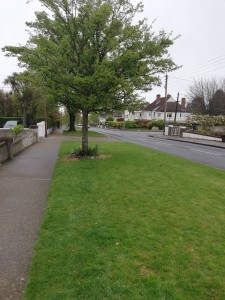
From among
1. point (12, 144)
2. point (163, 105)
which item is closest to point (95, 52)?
point (12, 144)

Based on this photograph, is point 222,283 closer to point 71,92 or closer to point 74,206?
point 74,206

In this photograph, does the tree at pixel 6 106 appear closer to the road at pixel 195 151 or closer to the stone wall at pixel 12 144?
the road at pixel 195 151

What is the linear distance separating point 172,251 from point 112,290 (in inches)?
52.8

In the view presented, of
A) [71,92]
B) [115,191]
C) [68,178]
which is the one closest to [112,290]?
[115,191]

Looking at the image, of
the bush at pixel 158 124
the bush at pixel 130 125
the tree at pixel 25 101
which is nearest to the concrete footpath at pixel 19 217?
the tree at pixel 25 101

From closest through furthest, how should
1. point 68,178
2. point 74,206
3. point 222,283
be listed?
point 222,283 < point 74,206 < point 68,178

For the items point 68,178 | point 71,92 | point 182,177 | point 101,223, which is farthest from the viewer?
point 71,92

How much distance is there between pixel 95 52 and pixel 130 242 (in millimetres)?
9922

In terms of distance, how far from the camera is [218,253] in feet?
14.8

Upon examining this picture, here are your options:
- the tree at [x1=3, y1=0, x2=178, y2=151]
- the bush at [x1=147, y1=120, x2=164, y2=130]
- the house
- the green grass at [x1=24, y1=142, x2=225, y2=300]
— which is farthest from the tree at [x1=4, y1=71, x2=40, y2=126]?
the house

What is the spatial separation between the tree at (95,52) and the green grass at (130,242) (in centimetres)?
485

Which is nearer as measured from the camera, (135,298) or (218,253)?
(135,298)

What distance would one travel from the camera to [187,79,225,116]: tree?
5331cm

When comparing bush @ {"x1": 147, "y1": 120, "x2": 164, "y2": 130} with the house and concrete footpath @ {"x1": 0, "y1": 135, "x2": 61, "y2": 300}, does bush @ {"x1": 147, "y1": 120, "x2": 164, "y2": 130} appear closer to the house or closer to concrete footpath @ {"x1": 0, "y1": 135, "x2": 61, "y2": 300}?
the house
